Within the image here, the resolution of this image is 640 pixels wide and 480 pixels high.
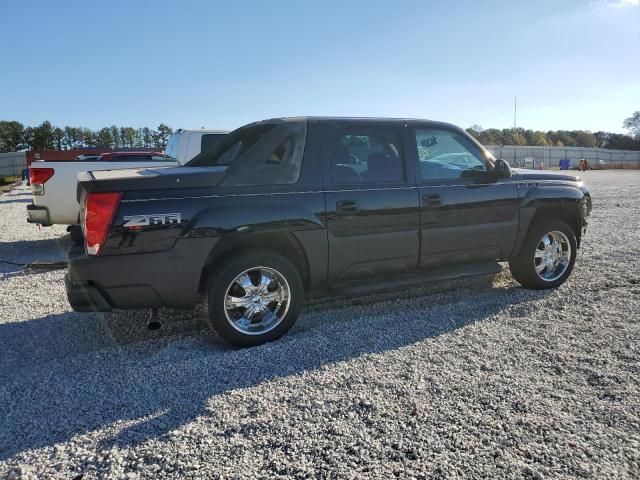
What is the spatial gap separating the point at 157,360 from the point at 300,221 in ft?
5.11

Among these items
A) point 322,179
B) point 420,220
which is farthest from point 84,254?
point 420,220

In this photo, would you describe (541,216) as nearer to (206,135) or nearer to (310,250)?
(310,250)

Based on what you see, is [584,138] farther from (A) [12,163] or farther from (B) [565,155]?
(A) [12,163]

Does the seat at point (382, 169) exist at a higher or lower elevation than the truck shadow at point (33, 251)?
higher

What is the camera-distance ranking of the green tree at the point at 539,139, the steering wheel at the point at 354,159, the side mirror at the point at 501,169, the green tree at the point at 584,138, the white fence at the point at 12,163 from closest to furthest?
the steering wheel at the point at 354,159
the side mirror at the point at 501,169
the white fence at the point at 12,163
the green tree at the point at 539,139
the green tree at the point at 584,138

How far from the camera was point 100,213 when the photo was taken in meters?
3.67

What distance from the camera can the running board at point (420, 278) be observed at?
4.55m

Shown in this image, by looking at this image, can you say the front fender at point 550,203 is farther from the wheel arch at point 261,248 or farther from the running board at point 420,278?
the wheel arch at point 261,248

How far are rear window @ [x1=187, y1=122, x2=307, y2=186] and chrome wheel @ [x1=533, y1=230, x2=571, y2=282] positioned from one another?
A: 119 inches

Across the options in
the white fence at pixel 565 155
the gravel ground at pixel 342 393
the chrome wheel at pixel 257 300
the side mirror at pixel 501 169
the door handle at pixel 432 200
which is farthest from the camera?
the white fence at pixel 565 155

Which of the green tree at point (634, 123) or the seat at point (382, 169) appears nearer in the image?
the seat at point (382, 169)

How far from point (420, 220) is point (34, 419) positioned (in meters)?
3.42

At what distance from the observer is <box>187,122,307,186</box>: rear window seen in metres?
4.12

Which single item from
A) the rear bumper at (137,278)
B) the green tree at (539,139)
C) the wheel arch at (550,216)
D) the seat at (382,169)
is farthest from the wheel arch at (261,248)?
the green tree at (539,139)
